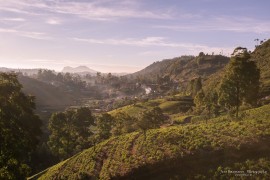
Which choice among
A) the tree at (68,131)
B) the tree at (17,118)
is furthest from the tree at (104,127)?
the tree at (17,118)

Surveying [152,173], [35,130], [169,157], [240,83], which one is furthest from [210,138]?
[35,130]

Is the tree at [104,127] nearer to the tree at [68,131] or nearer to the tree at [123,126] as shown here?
the tree at [123,126]

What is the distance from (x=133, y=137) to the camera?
159 feet

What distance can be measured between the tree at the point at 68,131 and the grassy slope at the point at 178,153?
1757 cm

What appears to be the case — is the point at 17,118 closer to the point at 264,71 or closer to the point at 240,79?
the point at 240,79

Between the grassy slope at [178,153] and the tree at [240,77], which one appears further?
the tree at [240,77]

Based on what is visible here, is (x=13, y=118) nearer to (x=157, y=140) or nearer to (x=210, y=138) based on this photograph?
(x=157, y=140)

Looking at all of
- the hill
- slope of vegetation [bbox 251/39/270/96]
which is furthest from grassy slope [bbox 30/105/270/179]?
slope of vegetation [bbox 251/39/270/96]

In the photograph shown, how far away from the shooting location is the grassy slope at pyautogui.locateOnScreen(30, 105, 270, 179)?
115 ft

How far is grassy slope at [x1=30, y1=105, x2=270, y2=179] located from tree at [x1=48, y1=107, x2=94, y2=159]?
692 inches

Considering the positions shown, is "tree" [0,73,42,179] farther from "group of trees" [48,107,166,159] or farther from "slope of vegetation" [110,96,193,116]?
"slope of vegetation" [110,96,193,116]

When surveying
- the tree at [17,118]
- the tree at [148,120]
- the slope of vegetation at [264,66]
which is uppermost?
the slope of vegetation at [264,66]

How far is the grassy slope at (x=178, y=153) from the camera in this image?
35062 millimetres

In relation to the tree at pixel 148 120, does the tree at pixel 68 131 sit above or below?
below
